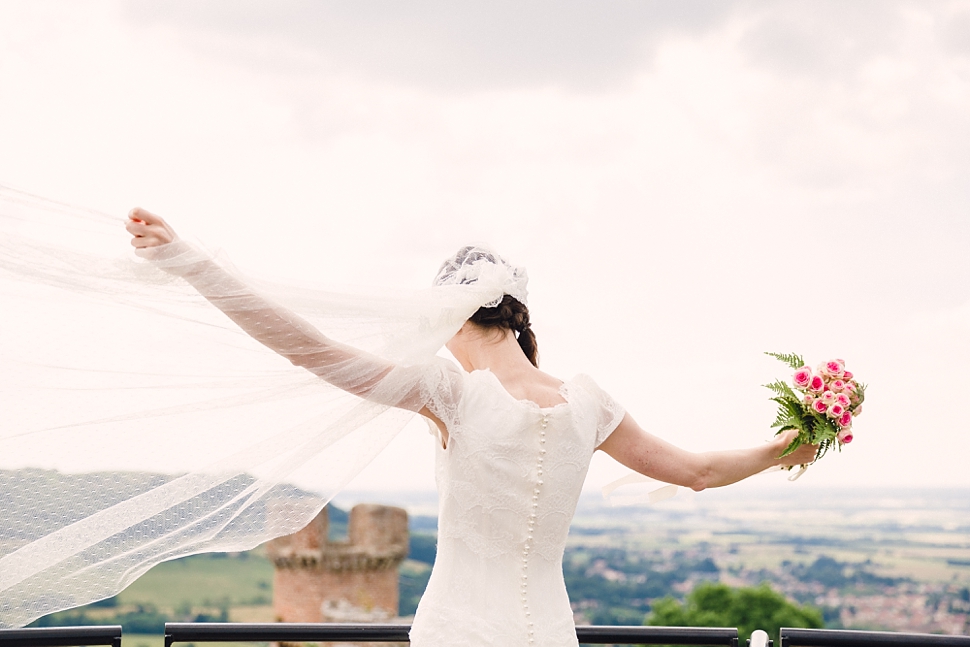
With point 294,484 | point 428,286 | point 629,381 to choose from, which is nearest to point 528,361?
point 428,286

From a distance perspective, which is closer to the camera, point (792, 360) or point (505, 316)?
point (505, 316)

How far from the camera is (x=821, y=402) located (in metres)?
2.15

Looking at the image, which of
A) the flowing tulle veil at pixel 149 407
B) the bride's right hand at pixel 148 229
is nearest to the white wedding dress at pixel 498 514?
the flowing tulle veil at pixel 149 407

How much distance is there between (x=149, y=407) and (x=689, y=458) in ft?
3.92

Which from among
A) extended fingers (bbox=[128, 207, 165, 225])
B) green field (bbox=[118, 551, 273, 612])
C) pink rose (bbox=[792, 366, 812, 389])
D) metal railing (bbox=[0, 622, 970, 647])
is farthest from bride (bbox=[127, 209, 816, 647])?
green field (bbox=[118, 551, 273, 612])

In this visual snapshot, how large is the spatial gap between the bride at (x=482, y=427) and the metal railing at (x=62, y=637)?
29.0 inches

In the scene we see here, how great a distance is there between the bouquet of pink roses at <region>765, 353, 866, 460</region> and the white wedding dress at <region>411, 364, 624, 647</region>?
675 mm

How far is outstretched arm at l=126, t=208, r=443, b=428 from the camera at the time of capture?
1.62 metres

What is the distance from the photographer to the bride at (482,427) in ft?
5.41

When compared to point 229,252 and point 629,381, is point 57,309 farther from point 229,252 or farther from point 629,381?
point 629,381

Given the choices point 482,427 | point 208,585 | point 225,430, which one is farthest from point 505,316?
point 208,585

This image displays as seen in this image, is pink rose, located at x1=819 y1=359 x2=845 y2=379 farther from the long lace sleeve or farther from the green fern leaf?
the long lace sleeve

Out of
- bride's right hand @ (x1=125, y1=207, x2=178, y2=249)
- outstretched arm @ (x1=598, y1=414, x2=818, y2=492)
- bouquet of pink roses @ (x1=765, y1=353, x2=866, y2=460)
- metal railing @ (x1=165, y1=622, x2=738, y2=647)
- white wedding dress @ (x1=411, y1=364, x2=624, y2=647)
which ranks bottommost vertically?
metal railing @ (x1=165, y1=622, x2=738, y2=647)

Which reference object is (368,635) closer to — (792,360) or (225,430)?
(225,430)
